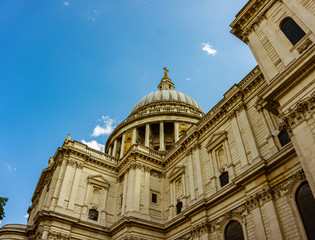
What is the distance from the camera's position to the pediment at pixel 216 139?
840 inches

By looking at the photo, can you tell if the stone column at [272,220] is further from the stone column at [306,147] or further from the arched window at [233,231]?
the stone column at [306,147]

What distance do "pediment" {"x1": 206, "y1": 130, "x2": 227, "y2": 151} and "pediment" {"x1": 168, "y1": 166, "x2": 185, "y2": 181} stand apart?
3.68 m

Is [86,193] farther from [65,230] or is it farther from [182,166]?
[182,166]

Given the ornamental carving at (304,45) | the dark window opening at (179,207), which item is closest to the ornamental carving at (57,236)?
the dark window opening at (179,207)

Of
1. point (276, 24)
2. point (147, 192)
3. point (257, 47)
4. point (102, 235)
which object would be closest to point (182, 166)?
point (147, 192)

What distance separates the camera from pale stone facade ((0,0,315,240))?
43.7 feet

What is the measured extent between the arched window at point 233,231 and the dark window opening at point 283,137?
5.81 metres

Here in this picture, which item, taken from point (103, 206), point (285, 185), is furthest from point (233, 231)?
point (103, 206)

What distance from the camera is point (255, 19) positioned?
1753cm

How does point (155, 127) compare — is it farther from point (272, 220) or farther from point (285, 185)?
point (272, 220)

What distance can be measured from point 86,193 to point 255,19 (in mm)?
20004

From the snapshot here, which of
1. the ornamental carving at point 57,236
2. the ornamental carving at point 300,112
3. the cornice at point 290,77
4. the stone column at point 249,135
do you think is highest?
the stone column at point 249,135

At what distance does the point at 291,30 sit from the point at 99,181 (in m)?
20.6

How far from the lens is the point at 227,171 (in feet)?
64.8
